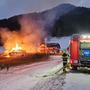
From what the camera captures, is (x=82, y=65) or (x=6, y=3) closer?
(x=6, y=3)

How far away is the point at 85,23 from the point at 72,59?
54.9 m

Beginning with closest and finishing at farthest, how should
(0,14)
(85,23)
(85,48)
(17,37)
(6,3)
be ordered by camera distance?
(6,3), (0,14), (85,48), (17,37), (85,23)

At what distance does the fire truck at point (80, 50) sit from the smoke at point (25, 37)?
39093 millimetres

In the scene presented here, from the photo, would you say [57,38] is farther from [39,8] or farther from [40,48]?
[39,8]

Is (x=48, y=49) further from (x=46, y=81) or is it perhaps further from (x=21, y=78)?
(x=46, y=81)

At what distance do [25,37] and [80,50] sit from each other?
4908 cm

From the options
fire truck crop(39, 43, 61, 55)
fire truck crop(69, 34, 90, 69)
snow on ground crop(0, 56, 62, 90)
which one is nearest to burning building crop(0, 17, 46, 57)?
fire truck crop(39, 43, 61, 55)

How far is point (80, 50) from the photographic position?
26156mm

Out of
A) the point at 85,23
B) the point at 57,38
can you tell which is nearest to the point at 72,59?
the point at 85,23

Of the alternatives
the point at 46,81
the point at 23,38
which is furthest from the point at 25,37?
the point at 46,81

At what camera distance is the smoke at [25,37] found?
2739 inches

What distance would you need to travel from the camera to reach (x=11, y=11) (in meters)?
15.0

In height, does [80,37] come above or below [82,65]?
→ above

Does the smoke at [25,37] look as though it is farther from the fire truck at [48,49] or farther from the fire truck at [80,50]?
the fire truck at [80,50]
